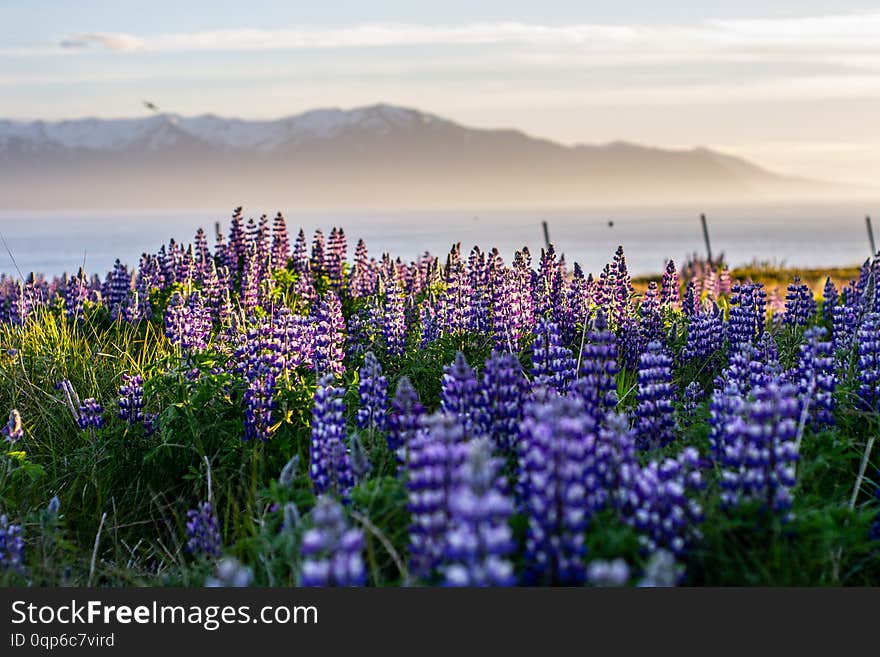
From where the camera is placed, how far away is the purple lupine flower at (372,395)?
18.9ft

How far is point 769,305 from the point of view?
1633 cm

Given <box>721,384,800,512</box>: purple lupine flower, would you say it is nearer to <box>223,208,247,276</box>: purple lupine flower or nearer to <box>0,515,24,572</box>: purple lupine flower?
<box>0,515,24,572</box>: purple lupine flower

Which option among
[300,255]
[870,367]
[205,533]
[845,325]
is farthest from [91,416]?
[845,325]

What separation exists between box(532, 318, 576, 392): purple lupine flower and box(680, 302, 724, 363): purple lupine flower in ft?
7.36

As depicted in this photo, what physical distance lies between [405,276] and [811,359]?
7628 mm

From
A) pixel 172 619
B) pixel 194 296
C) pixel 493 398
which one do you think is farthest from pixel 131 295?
pixel 172 619

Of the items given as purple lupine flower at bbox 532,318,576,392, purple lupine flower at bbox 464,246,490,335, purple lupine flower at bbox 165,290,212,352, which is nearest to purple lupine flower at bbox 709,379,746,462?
purple lupine flower at bbox 532,318,576,392

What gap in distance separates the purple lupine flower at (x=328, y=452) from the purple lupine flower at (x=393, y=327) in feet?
10.4

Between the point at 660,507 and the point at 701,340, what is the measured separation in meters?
4.67

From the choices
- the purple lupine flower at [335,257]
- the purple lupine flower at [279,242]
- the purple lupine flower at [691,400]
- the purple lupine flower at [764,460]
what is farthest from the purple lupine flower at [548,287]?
the purple lupine flower at [764,460]

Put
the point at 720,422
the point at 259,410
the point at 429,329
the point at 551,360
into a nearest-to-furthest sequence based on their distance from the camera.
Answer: the point at 720,422
the point at 551,360
the point at 259,410
the point at 429,329

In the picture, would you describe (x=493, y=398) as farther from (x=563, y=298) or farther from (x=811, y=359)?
(x=563, y=298)

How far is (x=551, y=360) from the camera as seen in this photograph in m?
6.54

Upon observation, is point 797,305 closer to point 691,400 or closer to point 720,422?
point 691,400
